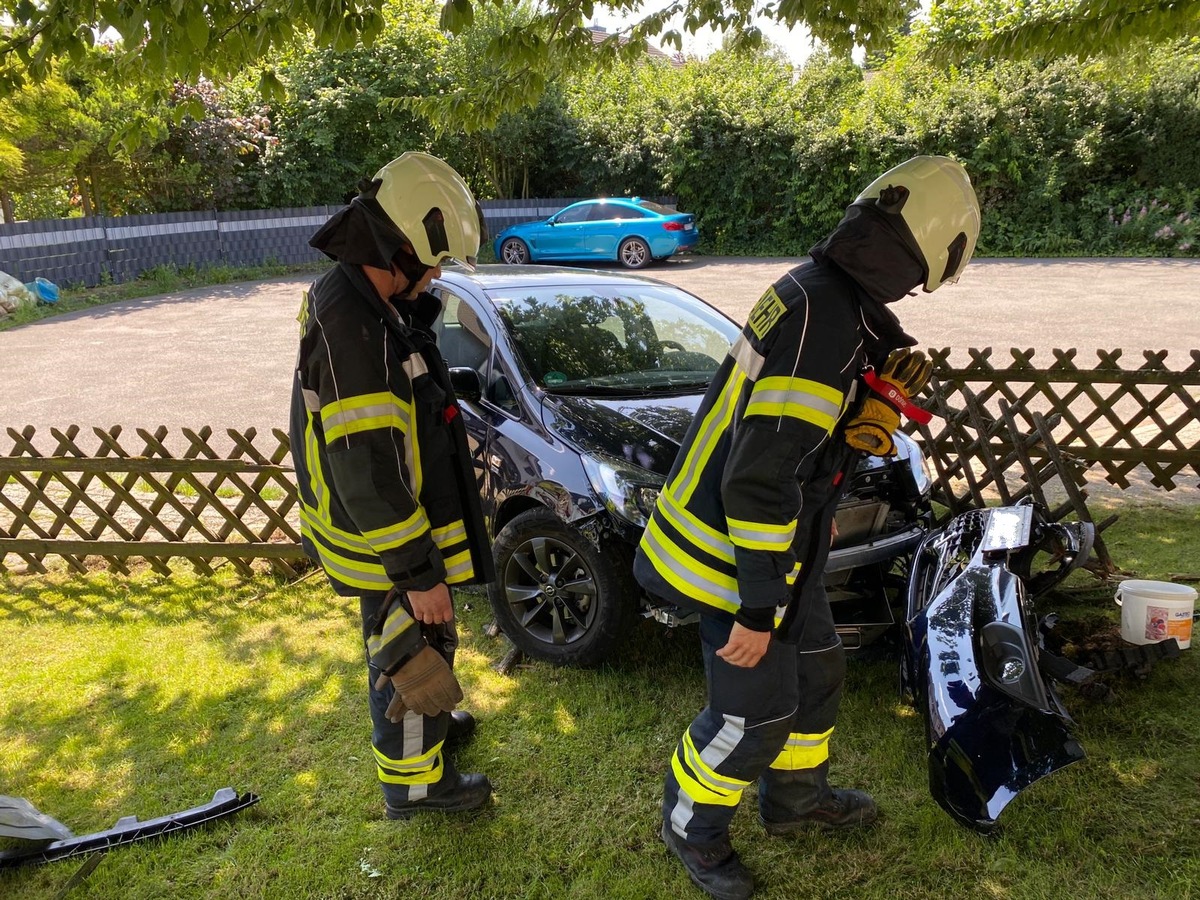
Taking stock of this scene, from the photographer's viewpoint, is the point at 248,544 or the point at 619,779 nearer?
the point at 619,779

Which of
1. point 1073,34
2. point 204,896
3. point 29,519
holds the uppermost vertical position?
point 1073,34

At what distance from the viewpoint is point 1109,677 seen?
10.7 ft

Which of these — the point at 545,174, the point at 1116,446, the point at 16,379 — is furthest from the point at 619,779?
the point at 545,174

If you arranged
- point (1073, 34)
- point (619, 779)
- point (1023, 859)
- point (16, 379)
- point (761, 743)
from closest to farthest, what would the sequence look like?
1. point (761, 743)
2. point (1023, 859)
3. point (619, 779)
4. point (1073, 34)
5. point (16, 379)

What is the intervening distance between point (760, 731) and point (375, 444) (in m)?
1.25

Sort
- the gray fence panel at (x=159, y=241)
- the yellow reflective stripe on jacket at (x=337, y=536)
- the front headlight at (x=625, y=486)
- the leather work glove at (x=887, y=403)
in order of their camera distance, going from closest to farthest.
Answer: the leather work glove at (x=887, y=403) < the yellow reflective stripe on jacket at (x=337, y=536) < the front headlight at (x=625, y=486) < the gray fence panel at (x=159, y=241)

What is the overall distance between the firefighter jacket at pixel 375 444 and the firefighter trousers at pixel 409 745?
253 millimetres

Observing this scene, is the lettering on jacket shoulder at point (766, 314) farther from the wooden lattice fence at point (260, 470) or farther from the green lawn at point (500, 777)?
the wooden lattice fence at point (260, 470)

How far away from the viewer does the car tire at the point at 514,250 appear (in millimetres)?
16906

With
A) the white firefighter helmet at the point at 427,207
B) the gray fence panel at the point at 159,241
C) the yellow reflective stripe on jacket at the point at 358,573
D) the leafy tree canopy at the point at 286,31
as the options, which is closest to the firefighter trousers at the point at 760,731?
the yellow reflective stripe on jacket at the point at 358,573

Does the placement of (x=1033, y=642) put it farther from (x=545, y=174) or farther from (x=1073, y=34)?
(x=545, y=174)

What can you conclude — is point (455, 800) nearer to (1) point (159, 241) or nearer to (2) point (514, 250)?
(2) point (514, 250)

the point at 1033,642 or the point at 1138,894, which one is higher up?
the point at 1033,642

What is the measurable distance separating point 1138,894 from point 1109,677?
1061 mm
